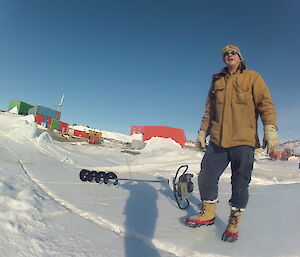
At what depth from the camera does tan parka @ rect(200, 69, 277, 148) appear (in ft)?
5.65

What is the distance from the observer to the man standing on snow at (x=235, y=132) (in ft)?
5.41

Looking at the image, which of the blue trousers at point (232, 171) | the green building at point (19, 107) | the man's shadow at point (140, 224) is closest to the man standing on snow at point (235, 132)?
the blue trousers at point (232, 171)

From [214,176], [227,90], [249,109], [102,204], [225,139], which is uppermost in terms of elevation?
[227,90]

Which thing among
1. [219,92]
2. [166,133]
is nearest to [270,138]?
[219,92]

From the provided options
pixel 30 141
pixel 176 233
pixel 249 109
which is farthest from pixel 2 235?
pixel 30 141

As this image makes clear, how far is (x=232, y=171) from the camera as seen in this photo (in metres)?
1.79

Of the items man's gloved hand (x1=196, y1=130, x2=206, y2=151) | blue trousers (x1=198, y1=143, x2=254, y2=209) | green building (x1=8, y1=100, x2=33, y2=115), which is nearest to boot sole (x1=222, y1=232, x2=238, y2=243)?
blue trousers (x1=198, y1=143, x2=254, y2=209)

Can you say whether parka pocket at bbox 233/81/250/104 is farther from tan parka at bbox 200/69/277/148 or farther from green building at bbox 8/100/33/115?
green building at bbox 8/100/33/115

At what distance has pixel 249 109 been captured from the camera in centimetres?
179

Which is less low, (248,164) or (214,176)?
(248,164)

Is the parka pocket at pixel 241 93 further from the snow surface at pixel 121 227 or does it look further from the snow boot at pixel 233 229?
the snow surface at pixel 121 227

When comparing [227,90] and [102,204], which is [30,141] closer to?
[102,204]

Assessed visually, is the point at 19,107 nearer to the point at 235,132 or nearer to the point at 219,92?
the point at 219,92

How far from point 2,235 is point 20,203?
431 millimetres
